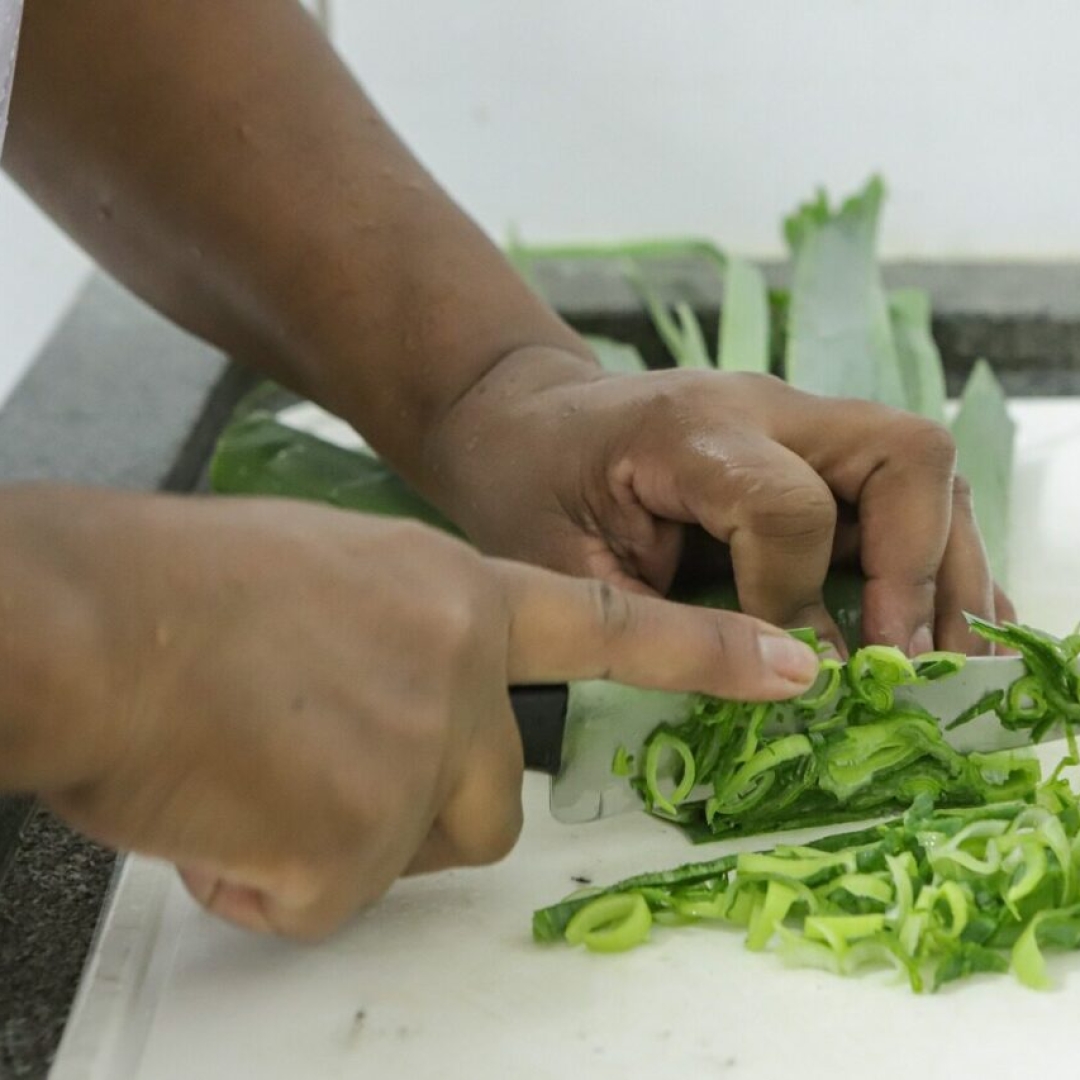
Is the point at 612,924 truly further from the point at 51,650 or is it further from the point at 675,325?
the point at 675,325

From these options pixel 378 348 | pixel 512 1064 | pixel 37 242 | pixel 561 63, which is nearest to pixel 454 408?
pixel 378 348

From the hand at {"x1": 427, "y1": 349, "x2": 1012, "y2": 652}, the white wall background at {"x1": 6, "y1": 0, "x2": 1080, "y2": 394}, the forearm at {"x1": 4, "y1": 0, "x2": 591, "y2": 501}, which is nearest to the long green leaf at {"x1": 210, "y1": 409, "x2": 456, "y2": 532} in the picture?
the forearm at {"x1": 4, "y1": 0, "x2": 591, "y2": 501}

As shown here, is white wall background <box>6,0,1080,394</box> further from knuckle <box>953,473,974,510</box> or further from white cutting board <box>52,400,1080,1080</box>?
white cutting board <box>52,400,1080,1080</box>

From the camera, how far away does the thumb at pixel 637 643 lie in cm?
90

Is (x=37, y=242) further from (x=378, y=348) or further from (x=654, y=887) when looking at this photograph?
(x=654, y=887)

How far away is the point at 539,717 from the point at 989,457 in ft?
2.29

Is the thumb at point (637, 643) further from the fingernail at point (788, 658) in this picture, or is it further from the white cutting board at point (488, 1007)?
the white cutting board at point (488, 1007)

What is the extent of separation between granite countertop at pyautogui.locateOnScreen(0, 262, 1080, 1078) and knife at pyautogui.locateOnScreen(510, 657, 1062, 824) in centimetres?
73

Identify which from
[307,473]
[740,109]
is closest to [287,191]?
A: [307,473]

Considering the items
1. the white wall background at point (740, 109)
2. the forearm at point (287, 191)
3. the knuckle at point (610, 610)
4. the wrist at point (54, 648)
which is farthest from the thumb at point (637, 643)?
the white wall background at point (740, 109)

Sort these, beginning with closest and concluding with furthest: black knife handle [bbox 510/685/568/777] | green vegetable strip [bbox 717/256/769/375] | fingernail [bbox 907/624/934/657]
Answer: black knife handle [bbox 510/685/568/777], fingernail [bbox 907/624/934/657], green vegetable strip [bbox 717/256/769/375]

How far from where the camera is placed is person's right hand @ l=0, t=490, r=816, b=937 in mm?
783

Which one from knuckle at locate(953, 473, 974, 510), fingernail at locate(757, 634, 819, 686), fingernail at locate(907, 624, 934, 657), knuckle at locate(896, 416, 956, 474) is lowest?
fingernail at locate(907, 624, 934, 657)

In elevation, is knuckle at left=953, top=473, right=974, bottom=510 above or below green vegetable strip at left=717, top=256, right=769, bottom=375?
above
